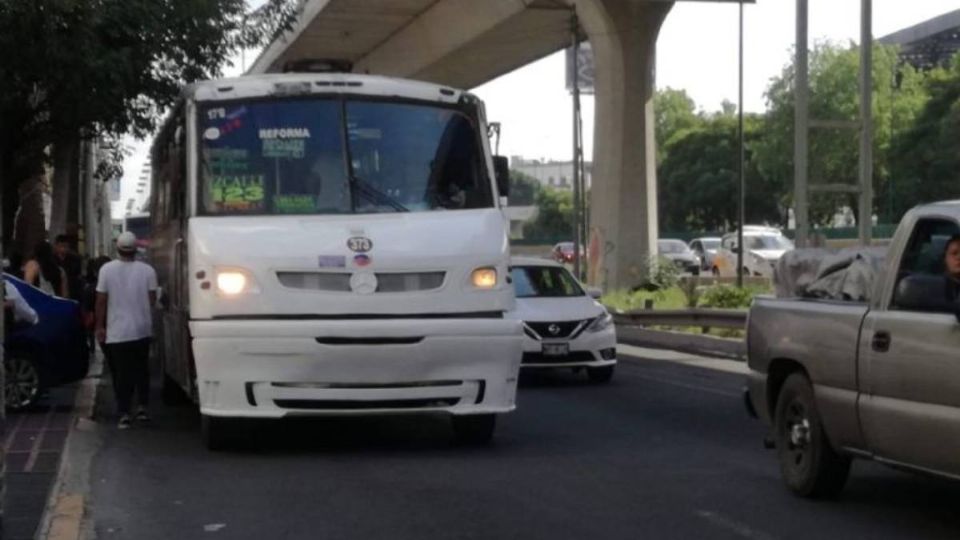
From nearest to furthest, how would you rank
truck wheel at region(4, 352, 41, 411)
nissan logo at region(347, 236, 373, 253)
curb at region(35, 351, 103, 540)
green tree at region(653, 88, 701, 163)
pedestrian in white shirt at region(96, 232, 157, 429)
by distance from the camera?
curb at region(35, 351, 103, 540) < nissan logo at region(347, 236, 373, 253) < pedestrian in white shirt at region(96, 232, 157, 429) < truck wheel at region(4, 352, 41, 411) < green tree at region(653, 88, 701, 163)

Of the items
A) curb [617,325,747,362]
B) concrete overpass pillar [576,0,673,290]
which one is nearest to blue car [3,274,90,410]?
curb [617,325,747,362]

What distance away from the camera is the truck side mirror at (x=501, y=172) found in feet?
46.0

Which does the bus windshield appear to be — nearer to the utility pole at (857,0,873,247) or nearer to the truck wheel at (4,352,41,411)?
the truck wheel at (4,352,41,411)

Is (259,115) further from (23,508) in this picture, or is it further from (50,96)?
(50,96)

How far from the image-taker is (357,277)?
12.7 metres

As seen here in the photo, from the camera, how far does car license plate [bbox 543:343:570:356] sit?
19.4 metres

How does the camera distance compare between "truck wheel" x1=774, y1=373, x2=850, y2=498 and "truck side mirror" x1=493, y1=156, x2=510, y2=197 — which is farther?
"truck side mirror" x1=493, y1=156, x2=510, y2=197

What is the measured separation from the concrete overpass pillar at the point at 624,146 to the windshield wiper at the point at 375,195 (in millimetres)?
26390

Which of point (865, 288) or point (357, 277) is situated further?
point (357, 277)

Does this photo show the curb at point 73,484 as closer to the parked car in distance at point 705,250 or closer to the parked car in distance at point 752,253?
the parked car in distance at point 752,253

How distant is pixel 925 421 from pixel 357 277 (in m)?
5.17

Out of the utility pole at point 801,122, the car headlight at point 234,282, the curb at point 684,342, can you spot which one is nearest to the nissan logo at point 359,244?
the car headlight at point 234,282

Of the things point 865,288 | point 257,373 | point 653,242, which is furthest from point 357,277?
point 653,242

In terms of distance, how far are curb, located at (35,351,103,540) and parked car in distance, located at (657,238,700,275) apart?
41.4 meters
